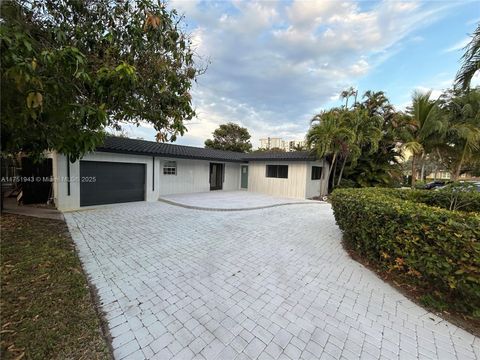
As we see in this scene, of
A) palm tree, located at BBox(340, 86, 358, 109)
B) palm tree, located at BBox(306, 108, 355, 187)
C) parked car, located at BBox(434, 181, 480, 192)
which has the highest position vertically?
palm tree, located at BBox(340, 86, 358, 109)

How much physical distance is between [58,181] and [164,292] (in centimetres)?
→ 730

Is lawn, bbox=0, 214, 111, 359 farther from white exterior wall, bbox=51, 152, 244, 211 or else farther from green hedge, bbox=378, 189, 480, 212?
green hedge, bbox=378, 189, 480, 212

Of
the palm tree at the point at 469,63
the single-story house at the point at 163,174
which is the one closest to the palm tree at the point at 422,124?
the single-story house at the point at 163,174

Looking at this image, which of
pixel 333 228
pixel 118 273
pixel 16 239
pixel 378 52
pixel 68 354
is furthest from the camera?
pixel 378 52

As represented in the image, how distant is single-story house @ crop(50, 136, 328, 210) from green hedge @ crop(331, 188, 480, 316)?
739 cm

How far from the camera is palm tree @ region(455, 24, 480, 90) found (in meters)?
3.70

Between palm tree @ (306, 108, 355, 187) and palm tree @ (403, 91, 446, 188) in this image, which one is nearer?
palm tree @ (306, 108, 355, 187)

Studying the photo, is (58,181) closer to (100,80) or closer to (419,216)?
(100,80)

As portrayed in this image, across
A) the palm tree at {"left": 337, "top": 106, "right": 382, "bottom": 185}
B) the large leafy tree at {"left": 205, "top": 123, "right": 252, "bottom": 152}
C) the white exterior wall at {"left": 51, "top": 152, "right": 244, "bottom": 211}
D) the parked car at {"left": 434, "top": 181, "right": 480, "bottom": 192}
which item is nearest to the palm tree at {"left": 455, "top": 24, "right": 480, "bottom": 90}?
the parked car at {"left": 434, "top": 181, "right": 480, "bottom": 192}

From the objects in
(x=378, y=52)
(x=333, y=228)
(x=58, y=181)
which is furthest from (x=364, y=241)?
(x=58, y=181)

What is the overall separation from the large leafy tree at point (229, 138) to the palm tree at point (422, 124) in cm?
2011

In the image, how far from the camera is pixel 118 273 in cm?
331

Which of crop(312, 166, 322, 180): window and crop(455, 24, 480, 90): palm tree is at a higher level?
crop(455, 24, 480, 90): palm tree

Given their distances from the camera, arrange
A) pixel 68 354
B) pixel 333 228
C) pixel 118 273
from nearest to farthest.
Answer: pixel 68 354
pixel 118 273
pixel 333 228
